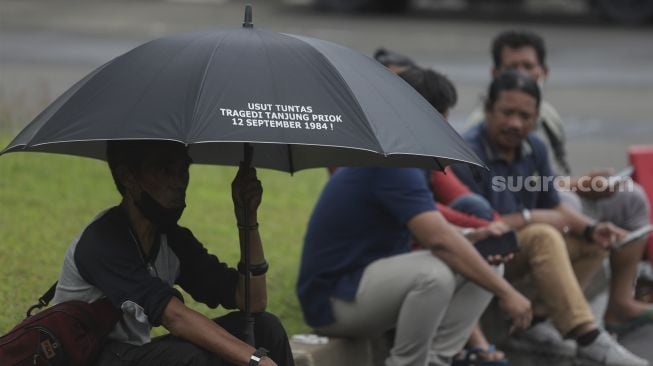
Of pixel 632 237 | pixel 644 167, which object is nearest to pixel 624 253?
pixel 632 237

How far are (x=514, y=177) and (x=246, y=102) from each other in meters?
2.97

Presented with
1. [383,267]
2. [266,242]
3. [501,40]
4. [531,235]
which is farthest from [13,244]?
[501,40]

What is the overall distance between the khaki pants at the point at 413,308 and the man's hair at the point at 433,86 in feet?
2.00

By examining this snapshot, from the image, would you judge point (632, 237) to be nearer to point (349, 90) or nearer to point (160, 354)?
point (349, 90)

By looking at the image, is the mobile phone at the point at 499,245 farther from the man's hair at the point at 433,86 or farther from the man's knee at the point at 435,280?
the man's hair at the point at 433,86

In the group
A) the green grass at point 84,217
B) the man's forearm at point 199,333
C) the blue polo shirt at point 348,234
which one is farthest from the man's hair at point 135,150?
the blue polo shirt at point 348,234

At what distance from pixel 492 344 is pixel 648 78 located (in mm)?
9410

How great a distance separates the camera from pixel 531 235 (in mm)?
6141

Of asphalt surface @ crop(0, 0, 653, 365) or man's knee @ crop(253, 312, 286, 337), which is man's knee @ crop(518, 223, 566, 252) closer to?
man's knee @ crop(253, 312, 286, 337)

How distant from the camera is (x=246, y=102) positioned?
3.77m

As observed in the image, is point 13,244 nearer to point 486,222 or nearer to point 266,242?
point 266,242

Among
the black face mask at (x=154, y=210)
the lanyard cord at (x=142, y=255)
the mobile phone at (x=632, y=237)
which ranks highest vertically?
the black face mask at (x=154, y=210)

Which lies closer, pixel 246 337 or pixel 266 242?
pixel 246 337

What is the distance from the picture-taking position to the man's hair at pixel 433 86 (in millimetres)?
5441
